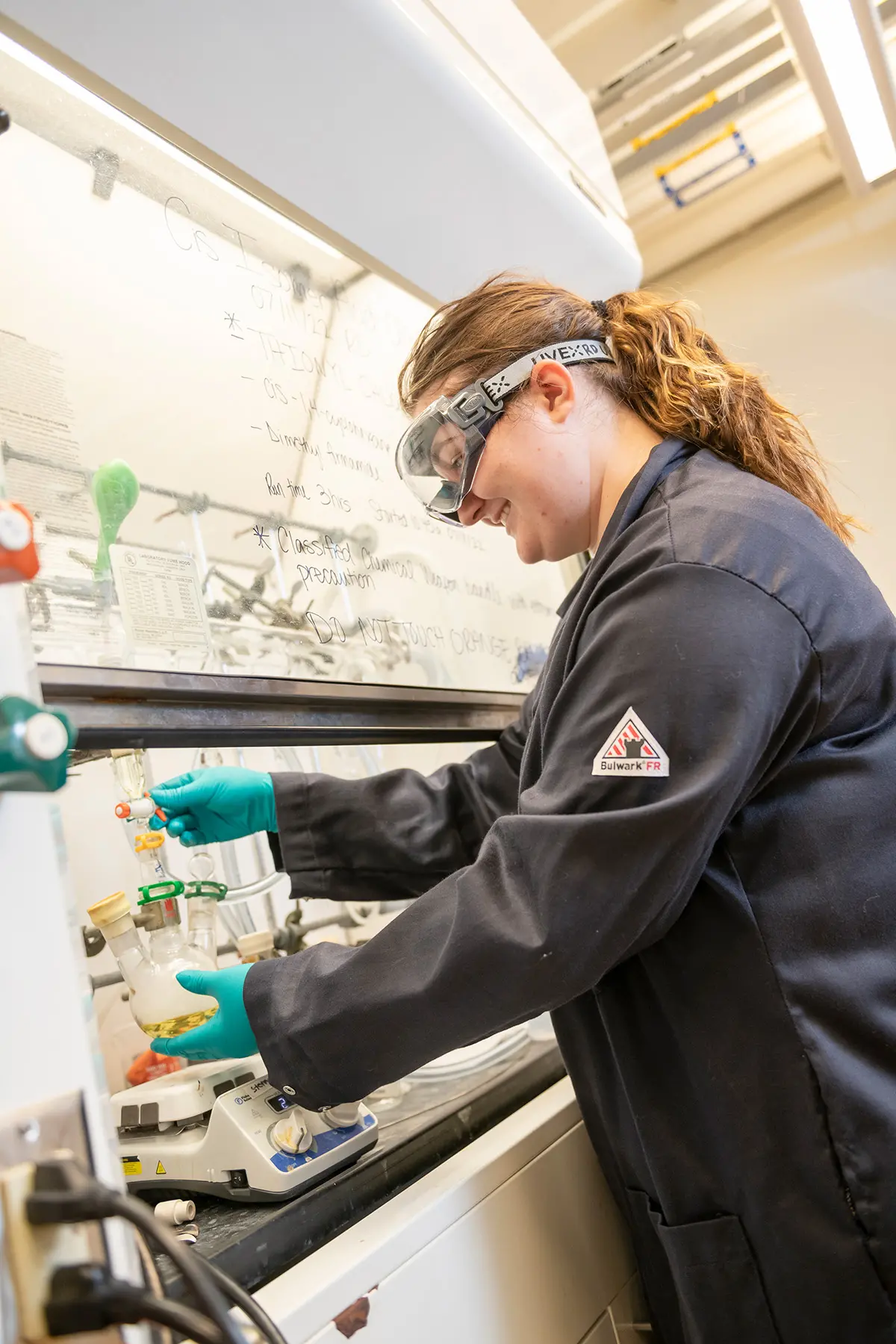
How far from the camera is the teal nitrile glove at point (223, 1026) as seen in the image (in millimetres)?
815

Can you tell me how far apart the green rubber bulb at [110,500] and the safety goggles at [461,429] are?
0.36 m

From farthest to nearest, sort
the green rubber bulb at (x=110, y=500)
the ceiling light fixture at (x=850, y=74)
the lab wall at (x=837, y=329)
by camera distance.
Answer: the lab wall at (x=837, y=329), the ceiling light fixture at (x=850, y=74), the green rubber bulb at (x=110, y=500)

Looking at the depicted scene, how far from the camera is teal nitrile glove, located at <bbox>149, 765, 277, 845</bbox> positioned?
1.08 meters

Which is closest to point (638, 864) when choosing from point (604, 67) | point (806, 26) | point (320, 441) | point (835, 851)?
point (835, 851)

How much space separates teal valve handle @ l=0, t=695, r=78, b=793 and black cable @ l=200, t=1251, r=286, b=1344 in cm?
27

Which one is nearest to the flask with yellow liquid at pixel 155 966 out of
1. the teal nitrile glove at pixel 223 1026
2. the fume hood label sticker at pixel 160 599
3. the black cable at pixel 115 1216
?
the teal nitrile glove at pixel 223 1026

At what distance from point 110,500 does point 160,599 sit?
4.9 inches

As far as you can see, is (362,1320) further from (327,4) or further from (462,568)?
(327,4)

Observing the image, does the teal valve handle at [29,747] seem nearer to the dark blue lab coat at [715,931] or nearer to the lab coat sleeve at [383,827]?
the dark blue lab coat at [715,931]

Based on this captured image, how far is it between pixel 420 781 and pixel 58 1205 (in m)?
0.88

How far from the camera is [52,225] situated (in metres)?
1.05

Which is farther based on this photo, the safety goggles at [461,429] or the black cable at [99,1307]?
the safety goggles at [461,429]

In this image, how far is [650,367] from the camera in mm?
1104

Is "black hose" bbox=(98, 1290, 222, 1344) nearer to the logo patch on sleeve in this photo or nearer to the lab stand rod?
the logo patch on sleeve
